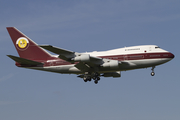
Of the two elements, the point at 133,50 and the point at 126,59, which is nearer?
the point at 126,59

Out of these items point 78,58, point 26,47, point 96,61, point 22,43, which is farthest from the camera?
point 22,43

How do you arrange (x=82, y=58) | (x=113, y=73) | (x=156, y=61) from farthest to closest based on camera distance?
(x=113, y=73), (x=156, y=61), (x=82, y=58)

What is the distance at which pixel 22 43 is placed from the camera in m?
54.4

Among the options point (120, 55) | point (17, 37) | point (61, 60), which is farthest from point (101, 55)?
point (17, 37)

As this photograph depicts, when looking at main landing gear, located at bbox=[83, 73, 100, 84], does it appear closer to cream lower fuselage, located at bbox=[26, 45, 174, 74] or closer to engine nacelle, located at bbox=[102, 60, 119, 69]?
cream lower fuselage, located at bbox=[26, 45, 174, 74]

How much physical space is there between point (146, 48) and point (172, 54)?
15.8ft

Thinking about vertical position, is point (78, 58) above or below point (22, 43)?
below

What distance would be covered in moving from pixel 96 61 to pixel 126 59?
207 inches

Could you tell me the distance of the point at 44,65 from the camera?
50750mm

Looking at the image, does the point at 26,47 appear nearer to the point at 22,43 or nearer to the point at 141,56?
the point at 22,43

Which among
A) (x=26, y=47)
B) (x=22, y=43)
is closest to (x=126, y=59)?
Answer: (x=26, y=47)

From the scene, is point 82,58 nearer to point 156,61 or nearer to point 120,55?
point 120,55

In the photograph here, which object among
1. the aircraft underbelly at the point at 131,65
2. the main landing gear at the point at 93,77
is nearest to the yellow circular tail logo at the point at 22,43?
the aircraft underbelly at the point at 131,65

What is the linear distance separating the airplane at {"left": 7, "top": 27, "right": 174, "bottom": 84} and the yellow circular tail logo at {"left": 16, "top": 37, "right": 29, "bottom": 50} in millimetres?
3228
